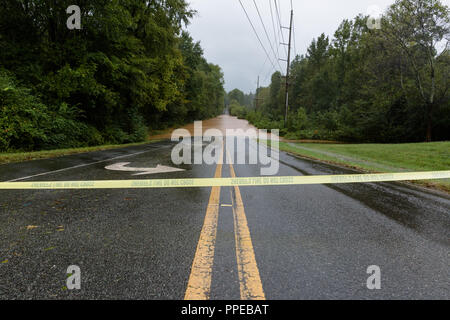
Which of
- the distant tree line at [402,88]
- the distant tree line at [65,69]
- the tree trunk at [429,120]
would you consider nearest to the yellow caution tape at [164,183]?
the distant tree line at [65,69]

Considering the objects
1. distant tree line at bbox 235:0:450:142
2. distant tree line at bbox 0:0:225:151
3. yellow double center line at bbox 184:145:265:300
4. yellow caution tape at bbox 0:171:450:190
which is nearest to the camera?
yellow double center line at bbox 184:145:265:300

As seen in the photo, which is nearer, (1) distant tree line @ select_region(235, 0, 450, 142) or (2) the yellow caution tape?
(2) the yellow caution tape

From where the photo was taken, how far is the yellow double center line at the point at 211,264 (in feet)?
5.47

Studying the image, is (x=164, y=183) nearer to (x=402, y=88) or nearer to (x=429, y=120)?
(x=429, y=120)

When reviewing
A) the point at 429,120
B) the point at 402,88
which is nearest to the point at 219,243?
the point at 429,120

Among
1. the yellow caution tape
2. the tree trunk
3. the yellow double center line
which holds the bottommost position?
the yellow double center line

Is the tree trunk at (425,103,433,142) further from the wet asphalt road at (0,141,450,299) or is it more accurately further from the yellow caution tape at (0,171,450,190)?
the wet asphalt road at (0,141,450,299)

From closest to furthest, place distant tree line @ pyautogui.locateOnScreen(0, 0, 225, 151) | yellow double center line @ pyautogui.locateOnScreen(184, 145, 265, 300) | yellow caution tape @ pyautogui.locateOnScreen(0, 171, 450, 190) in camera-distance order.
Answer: yellow double center line @ pyautogui.locateOnScreen(184, 145, 265, 300) < yellow caution tape @ pyautogui.locateOnScreen(0, 171, 450, 190) < distant tree line @ pyautogui.locateOnScreen(0, 0, 225, 151)

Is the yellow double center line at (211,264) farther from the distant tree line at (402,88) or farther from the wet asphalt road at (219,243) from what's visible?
the distant tree line at (402,88)

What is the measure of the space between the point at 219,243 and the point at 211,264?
0.39m

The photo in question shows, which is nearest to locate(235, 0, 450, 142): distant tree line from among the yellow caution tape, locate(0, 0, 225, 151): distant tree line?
locate(0, 0, 225, 151): distant tree line

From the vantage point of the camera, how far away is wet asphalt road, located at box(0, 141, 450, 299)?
1.73 metres

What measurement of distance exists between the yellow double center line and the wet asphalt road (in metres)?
0.05

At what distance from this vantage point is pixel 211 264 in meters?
2.00
